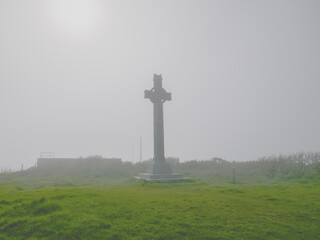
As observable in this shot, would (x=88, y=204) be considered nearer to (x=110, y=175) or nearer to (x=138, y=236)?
(x=138, y=236)

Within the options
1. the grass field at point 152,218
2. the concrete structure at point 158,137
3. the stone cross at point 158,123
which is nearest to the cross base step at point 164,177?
the concrete structure at point 158,137

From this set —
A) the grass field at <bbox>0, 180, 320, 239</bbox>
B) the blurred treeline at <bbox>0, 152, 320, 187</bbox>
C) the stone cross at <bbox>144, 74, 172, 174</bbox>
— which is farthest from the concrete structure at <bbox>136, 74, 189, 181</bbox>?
the grass field at <bbox>0, 180, 320, 239</bbox>

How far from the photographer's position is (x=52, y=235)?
4445 millimetres

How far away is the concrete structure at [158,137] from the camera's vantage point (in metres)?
15.1

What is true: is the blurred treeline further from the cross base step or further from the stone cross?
the stone cross

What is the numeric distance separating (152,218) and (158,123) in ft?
38.3

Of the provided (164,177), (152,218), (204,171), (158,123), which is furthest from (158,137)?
(152,218)

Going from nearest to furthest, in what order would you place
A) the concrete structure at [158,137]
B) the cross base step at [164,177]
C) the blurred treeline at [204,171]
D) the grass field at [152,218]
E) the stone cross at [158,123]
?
the grass field at [152,218]
the cross base step at [164,177]
the concrete structure at [158,137]
the stone cross at [158,123]
the blurred treeline at [204,171]

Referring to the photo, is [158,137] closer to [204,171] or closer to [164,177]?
[164,177]

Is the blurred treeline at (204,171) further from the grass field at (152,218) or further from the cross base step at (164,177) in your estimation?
the grass field at (152,218)

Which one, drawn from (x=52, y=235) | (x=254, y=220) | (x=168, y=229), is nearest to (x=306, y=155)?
(x=254, y=220)

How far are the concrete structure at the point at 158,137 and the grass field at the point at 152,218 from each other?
8.08 meters

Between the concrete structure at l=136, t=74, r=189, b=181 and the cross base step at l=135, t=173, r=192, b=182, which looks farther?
the concrete structure at l=136, t=74, r=189, b=181

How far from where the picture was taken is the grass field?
449cm
